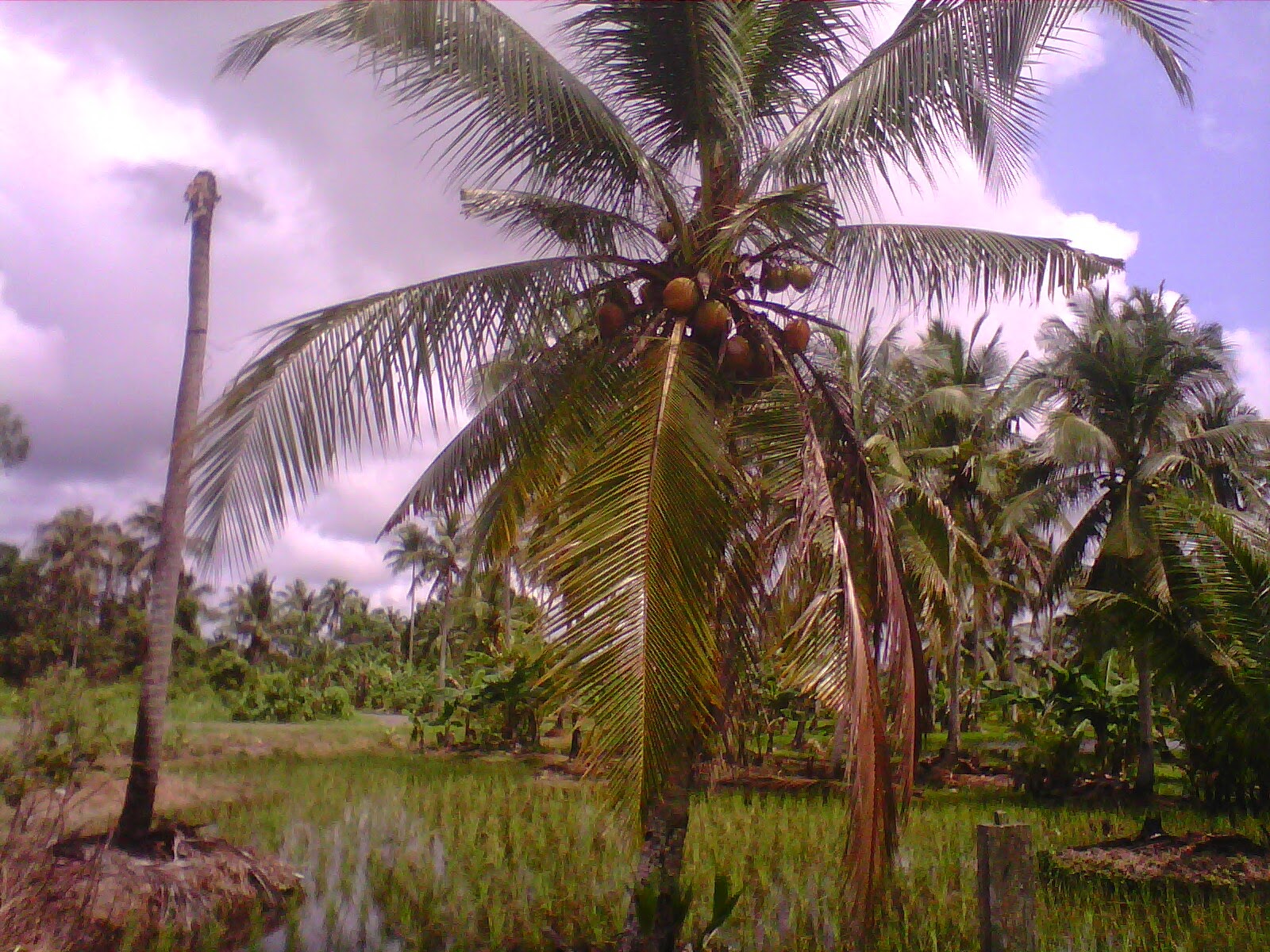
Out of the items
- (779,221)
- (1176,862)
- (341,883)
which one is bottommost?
(341,883)

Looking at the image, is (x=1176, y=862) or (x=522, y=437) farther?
(x=1176, y=862)

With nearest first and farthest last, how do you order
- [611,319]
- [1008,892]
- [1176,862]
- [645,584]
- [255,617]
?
[645,584]
[1008,892]
[611,319]
[1176,862]
[255,617]

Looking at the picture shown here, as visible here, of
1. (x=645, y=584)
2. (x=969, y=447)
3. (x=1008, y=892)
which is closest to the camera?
(x=645, y=584)

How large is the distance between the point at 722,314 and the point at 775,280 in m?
0.47

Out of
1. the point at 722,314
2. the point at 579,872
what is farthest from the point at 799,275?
the point at 579,872

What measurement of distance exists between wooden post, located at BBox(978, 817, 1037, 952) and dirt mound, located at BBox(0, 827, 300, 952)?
11.2ft

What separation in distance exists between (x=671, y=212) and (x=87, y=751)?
4.79 metres

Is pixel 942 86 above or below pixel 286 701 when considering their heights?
above

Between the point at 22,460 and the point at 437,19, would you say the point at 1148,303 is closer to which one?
the point at 437,19

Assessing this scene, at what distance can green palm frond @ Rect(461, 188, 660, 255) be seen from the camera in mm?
5098

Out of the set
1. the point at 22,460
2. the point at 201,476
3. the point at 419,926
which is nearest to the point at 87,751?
the point at 22,460

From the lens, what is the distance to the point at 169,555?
664 cm

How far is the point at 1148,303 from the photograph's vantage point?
14.6 meters

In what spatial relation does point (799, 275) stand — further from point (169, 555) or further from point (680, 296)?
point (169, 555)
